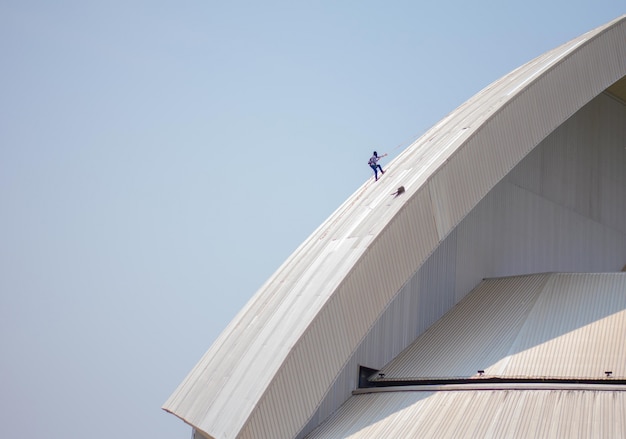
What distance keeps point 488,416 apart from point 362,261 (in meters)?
6.72

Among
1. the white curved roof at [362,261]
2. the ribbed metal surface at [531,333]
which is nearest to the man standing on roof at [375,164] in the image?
the white curved roof at [362,261]

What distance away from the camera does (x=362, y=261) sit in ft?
84.9

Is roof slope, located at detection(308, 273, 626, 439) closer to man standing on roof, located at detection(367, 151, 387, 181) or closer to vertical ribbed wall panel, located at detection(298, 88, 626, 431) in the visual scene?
vertical ribbed wall panel, located at detection(298, 88, 626, 431)

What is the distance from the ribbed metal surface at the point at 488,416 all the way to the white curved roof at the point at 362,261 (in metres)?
1.82

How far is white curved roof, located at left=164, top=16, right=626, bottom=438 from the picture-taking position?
24859 millimetres

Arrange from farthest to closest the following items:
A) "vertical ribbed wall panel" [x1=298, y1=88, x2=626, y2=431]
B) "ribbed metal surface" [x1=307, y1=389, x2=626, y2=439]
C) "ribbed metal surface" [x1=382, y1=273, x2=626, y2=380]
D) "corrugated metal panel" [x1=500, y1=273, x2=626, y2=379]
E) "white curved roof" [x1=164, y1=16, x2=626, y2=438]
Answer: "vertical ribbed wall panel" [x1=298, y1=88, x2=626, y2=431]
"white curved roof" [x1=164, y1=16, x2=626, y2=438]
"ribbed metal surface" [x1=382, y1=273, x2=626, y2=380]
"corrugated metal panel" [x1=500, y1=273, x2=626, y2=379]
"ribbed metal surface" [x1=307, y1=389, x2=626, y2=439]

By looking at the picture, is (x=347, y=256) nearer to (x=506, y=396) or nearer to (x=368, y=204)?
(x=368, y=204)

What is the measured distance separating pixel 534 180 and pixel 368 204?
7.07m

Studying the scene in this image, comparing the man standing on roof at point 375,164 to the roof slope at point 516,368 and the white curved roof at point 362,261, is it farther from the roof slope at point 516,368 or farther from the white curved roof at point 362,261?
the roof slope at point 516,368

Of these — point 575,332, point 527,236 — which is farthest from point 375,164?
point 575,332

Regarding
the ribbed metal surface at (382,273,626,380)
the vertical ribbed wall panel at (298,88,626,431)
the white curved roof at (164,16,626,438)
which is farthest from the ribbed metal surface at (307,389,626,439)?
the vertical ribbed wall panel at (298,88,626,431)

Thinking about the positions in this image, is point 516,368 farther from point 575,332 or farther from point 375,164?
point 375,164

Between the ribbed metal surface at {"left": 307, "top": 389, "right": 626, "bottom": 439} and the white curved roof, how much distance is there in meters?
1.82

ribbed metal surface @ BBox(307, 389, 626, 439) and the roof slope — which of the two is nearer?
ribbed metal surface @ BBox(307, 389, 626, 439)
